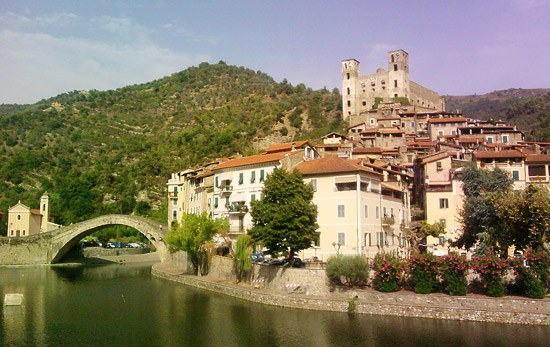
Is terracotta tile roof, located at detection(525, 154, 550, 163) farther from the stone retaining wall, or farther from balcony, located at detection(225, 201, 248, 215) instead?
the stone retaining wall

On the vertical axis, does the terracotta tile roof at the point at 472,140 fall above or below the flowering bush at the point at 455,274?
above

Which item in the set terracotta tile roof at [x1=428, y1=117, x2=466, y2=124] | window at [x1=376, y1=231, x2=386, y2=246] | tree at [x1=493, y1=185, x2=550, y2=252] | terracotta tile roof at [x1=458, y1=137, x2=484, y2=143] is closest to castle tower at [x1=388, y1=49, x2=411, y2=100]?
terracotta tile roof at [x1=428, y1=117, x2=466, y2=124]

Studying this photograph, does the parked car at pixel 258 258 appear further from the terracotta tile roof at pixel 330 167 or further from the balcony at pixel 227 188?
the terracotta tile roof at pixel 330 167

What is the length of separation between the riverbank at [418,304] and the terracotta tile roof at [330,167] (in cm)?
993

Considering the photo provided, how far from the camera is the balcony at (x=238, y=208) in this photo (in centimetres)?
4300

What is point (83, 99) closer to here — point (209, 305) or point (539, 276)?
point (209, 305)

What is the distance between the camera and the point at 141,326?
28734 mm

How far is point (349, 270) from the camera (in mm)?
30594

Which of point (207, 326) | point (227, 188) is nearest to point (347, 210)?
point (227, 188)

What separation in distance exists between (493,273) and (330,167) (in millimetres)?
14592

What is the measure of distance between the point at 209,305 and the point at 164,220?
48.5 m

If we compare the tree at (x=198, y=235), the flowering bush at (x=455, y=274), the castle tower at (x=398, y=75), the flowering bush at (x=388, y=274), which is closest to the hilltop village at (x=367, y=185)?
the tree at (x=198, y=235)

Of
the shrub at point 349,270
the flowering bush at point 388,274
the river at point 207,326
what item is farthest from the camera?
the shrub at point 349,270

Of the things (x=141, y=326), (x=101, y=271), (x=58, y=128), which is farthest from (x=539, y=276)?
(x=58, y=128)
